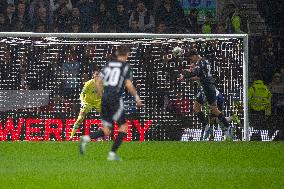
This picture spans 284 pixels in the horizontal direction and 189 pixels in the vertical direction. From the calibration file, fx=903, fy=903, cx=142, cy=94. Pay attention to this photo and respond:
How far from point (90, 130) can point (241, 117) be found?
389cm

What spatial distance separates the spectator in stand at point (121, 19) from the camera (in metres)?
27.0

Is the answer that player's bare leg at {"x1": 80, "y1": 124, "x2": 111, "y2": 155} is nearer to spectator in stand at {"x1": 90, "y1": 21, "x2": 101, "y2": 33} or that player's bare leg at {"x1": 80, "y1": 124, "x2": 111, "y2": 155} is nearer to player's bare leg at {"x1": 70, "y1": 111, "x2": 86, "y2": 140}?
player's bare leg at {"x1": 70, "y1": 111, "x2": 86, "y2": 140}

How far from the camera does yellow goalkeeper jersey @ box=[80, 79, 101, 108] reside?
72.3ft

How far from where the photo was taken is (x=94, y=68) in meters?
23.2

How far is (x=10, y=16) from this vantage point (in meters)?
25.9

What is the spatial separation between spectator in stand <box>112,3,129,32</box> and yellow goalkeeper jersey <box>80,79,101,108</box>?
16.7 feet

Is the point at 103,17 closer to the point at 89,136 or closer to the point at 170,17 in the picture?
the point at 170,17

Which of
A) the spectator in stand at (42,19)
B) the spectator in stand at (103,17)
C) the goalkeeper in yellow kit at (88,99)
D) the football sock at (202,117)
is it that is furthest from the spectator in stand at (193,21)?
the goalkeeper in yellow kit at (88,99)

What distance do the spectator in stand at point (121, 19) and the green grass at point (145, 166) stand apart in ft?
25.9

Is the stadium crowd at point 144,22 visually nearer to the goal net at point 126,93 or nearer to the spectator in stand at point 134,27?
the spectator in stand at point 134,27

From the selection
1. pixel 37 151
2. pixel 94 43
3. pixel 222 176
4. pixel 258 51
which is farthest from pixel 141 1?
pixel 222 176

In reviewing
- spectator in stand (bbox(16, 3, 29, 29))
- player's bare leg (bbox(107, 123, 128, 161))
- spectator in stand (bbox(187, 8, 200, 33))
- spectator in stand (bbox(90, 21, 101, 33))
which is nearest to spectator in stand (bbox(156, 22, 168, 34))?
spectator in stand (bbox(187, 8, 200, 33))

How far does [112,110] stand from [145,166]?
197cm

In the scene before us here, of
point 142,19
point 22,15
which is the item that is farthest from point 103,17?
point 22,15
